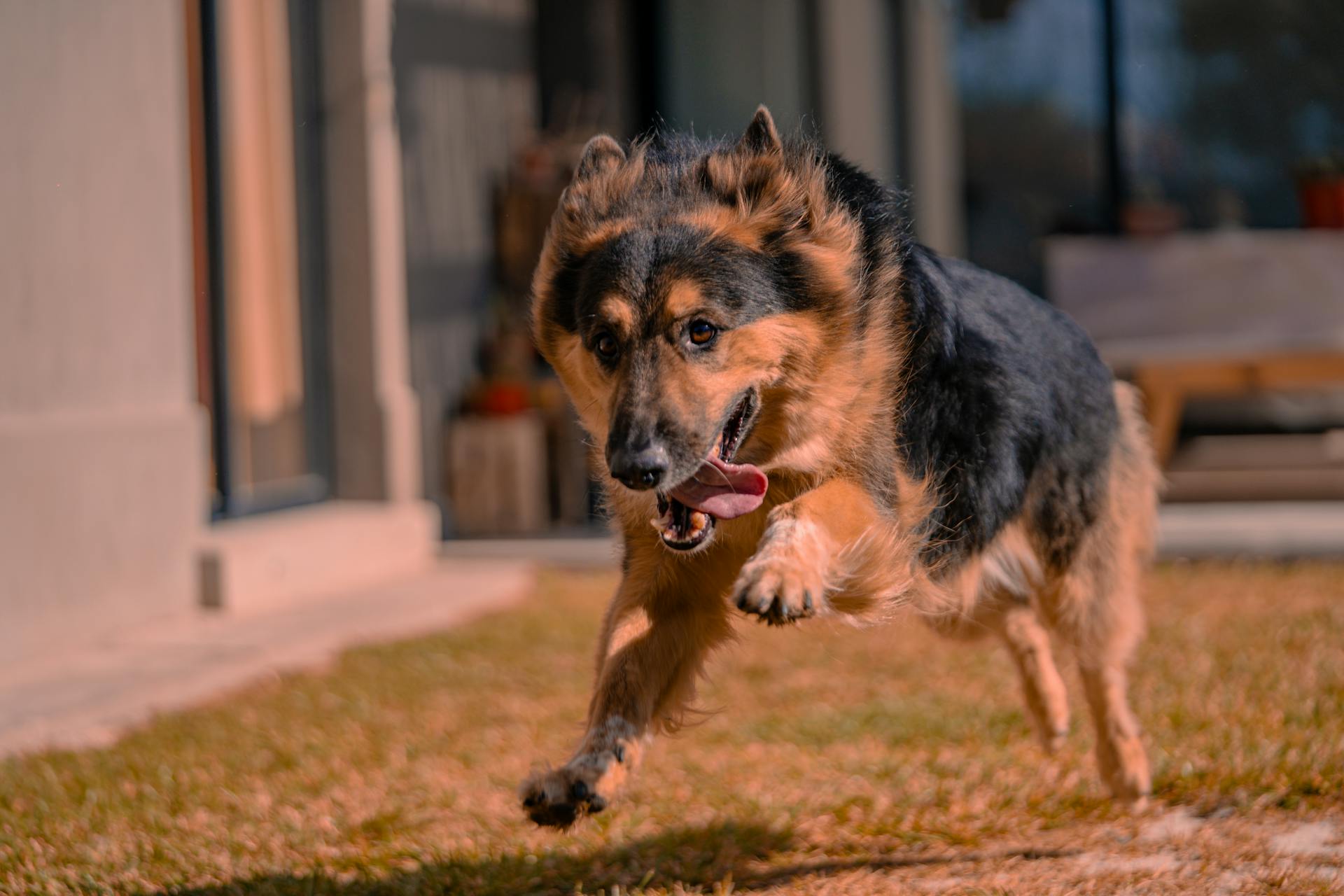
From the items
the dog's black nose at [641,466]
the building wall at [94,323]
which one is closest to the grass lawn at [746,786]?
the dog's black nose at [641,466]

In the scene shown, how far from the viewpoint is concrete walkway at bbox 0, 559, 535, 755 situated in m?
5.30

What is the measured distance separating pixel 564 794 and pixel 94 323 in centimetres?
440

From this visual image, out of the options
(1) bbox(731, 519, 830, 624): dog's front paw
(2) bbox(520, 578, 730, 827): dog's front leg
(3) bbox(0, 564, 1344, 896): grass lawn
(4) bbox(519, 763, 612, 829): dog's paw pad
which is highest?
(1) bbox(731, 519, 830, 624): dog's front paw

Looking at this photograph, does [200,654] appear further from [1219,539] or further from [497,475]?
[1219,539]

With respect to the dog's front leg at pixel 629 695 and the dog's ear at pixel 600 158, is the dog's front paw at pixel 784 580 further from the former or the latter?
the dog's ear at pixel 600 158

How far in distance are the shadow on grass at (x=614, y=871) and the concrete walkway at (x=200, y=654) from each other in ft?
6.10

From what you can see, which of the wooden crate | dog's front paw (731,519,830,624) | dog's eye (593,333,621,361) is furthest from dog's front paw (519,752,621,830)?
the wooden crate

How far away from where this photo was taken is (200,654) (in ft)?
20.6

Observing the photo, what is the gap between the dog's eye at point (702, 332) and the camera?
313 centimetres

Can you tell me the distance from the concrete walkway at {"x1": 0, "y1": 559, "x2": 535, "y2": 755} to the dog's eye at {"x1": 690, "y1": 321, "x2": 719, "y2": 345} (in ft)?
9.96

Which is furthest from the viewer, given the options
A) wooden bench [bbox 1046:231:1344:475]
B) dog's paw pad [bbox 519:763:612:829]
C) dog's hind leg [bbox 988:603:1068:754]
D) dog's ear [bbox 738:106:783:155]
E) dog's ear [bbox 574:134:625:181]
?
A: wooden bench [bbox 1046:231:1344:475]

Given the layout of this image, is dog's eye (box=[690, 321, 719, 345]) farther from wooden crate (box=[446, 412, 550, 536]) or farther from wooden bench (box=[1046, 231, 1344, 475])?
wooden bench (box=[1046, 231, 1344, 475])

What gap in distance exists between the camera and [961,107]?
10.7 metres

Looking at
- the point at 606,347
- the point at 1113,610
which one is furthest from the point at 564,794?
the point at 1113,610
